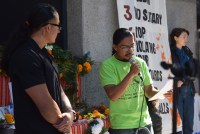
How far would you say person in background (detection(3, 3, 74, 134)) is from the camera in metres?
3.31

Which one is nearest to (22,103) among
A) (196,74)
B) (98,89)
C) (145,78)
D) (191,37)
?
(196,74)

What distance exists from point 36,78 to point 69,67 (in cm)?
322

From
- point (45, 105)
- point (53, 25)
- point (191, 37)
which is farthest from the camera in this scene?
point (191, 37)

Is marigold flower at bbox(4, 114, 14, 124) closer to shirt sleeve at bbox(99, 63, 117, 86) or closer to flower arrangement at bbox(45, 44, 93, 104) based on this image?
flower arrangement at bbox(45, 44, 93, 104)

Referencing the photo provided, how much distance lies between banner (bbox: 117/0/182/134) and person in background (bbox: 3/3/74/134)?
412cm

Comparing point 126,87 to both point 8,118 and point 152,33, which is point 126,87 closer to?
point 8,118

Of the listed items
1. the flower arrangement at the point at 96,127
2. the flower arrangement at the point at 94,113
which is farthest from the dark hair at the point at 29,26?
the flower arrangement at the point at 94,113

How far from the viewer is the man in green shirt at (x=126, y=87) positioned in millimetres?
4383

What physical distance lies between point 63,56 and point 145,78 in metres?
2.05

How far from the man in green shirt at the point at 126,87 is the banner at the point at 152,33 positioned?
2986mm

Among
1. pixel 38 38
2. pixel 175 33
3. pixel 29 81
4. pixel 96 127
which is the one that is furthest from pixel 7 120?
pixel 175 33

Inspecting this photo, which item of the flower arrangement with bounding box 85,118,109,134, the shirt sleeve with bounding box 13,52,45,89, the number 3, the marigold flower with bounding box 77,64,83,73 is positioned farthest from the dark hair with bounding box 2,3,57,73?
the number 3

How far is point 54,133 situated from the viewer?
344 centimetres

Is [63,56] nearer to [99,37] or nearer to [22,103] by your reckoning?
[99,37]
